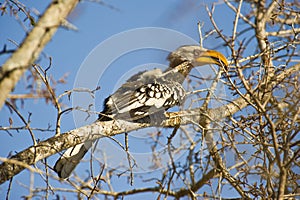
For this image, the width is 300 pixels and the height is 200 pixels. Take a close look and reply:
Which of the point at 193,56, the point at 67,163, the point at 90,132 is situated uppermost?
the point at 193,56

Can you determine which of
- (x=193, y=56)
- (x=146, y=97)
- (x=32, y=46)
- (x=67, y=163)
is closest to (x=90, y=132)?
(x=67, y=163)

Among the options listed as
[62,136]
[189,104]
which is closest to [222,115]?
[189,104]

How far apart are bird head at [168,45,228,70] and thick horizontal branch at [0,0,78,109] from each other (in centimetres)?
276

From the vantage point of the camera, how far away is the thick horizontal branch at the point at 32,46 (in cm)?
136

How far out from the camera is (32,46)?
139 cm

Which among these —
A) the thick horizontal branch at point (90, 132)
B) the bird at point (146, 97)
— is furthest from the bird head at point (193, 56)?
the thick horizontal branch at point (90, 132)

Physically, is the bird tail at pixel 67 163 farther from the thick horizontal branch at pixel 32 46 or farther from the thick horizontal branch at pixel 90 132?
the thick horizontal branch at pixel 32 46

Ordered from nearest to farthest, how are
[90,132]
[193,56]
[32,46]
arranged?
1. [32,46]
2. [90,132]
3. [193,56]

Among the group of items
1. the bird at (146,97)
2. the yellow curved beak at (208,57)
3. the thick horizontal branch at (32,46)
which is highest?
the yellow curved beak at (208,57)

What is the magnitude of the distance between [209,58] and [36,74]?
198 centimetres

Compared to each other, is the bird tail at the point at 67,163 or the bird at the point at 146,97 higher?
the bird at the point at 146,97

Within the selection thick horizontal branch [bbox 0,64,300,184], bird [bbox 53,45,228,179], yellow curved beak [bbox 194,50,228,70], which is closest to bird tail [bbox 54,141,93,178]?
bird [bbox 53,45,228,179]

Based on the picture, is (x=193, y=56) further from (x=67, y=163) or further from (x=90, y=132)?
(x=67, y=163)

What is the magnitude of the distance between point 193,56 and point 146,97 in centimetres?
99
